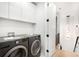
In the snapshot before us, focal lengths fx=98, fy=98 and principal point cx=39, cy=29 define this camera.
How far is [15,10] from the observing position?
76.2 inches

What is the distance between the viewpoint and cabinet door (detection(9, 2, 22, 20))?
5.79 ft

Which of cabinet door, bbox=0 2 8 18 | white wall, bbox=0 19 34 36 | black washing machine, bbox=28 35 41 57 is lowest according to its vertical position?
black washing machine, bbox=28 35 41 57

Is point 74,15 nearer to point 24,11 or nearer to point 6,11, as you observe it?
point 24,11

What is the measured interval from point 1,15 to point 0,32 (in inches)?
15.9

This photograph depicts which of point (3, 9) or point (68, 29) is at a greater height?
point (3, 9)

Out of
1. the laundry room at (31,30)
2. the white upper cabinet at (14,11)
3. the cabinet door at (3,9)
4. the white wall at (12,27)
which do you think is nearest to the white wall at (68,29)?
the laundry room at (31,30)

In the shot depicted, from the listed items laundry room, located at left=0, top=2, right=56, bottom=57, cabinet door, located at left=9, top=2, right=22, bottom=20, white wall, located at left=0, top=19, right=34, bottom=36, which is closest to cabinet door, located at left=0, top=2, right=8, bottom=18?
laundry room, located at left=0, top=2, right=56, bottom=57

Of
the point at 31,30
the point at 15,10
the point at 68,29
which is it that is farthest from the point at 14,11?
the point at 68,29

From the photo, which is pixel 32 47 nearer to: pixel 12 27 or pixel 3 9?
pixel 12 27

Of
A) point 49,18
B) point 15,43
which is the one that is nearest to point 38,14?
point 49,18

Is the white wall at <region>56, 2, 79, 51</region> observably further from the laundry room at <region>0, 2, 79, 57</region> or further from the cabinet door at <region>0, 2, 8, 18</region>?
the cabinet door at <region>0, 2, 8, 18</region>

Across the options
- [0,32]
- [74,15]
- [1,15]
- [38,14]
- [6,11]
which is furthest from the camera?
[74,15]

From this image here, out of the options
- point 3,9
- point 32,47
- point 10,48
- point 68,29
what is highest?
point 3,9

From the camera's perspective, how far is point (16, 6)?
6.39 feet
